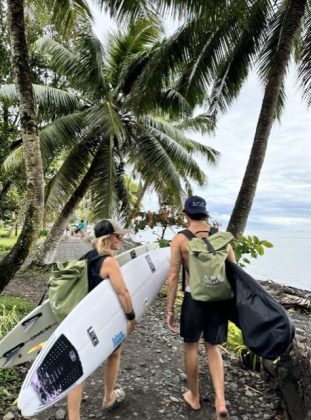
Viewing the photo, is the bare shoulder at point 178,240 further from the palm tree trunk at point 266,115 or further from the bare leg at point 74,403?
the palm tree trunk at point 266,115

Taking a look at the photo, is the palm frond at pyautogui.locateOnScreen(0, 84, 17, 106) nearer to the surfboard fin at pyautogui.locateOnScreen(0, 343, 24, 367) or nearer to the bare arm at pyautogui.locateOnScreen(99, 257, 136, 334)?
the surfboard fin at pyautogui.locateOnScreen(0, 343, 24, 367)

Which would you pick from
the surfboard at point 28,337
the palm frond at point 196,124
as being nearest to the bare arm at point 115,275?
the surfboard at point 28,337

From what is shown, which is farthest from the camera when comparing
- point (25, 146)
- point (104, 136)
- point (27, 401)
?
point (104, 136)

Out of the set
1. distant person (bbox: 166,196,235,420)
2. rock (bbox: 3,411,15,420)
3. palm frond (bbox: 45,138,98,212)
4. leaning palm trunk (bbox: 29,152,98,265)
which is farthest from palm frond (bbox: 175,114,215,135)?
rock (bbox: 3,411,15,420)

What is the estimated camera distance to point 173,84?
11.5 m

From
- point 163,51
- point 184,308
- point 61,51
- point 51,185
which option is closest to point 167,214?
point 51,185

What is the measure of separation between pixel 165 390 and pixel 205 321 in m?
1.21

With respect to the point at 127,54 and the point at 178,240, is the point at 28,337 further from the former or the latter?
the point at 127,54

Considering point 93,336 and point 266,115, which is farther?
point 266,115

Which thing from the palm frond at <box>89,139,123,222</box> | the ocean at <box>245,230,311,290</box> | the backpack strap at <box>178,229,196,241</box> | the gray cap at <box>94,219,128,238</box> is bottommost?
the ocean at <box>245,230,311,290</box>

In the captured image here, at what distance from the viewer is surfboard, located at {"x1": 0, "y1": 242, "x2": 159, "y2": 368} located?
3807 millimetres

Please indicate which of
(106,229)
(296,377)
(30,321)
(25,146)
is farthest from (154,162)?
(296,377)

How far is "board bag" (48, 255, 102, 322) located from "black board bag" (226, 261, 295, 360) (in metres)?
1.22

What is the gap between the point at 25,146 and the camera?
602 centimetres
